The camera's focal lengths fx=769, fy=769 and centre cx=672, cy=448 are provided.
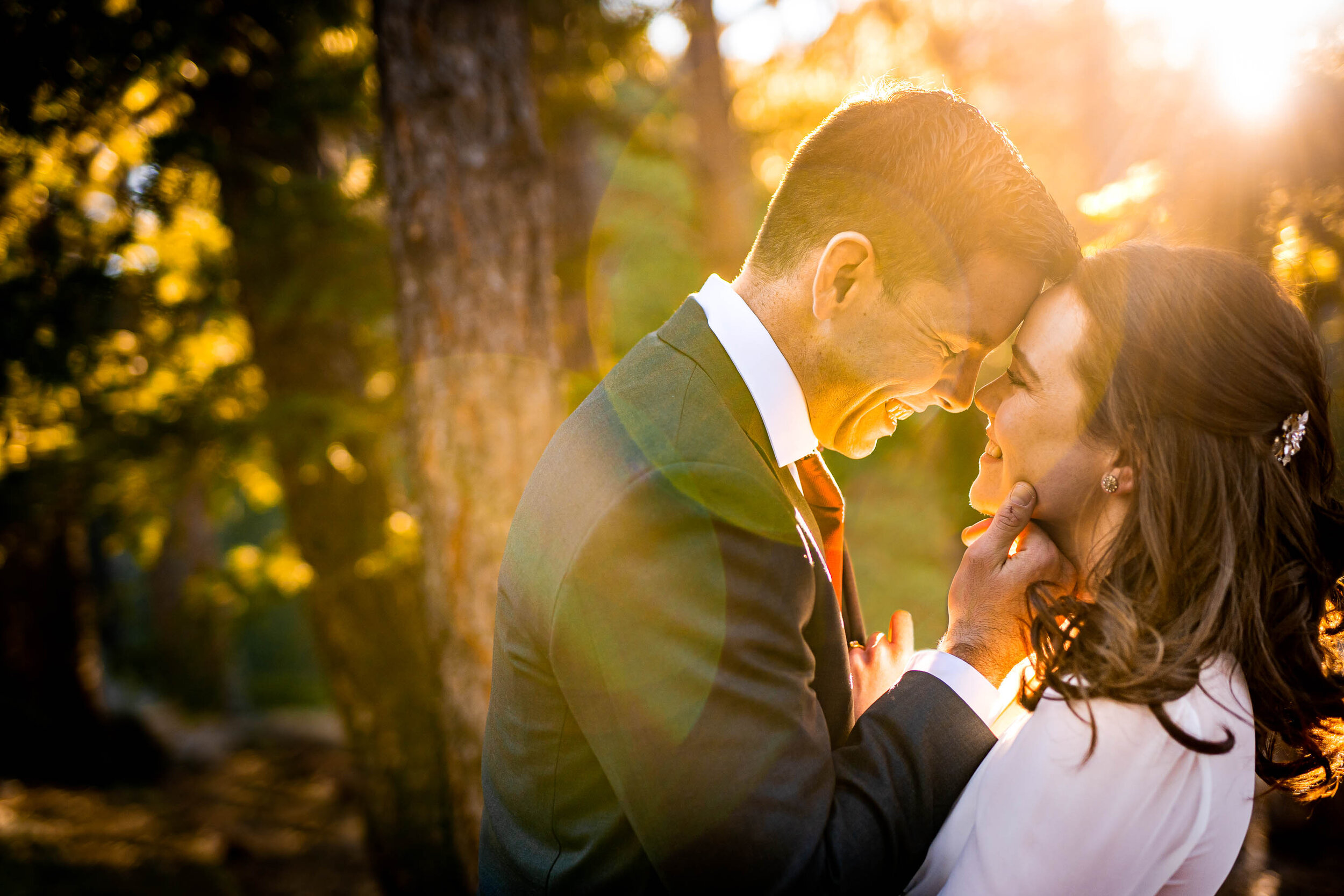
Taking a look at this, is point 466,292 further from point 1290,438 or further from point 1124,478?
point 1290,438

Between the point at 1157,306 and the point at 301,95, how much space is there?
4.41 m

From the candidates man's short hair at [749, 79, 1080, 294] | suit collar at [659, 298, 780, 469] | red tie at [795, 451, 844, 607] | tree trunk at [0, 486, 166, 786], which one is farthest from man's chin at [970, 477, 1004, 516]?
tree trunk at [0, 486, 166, 786]

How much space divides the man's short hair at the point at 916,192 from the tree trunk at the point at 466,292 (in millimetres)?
2082

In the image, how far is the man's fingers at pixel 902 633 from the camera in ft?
7.47

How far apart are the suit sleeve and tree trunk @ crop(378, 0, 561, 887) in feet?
7.34

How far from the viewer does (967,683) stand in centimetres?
179

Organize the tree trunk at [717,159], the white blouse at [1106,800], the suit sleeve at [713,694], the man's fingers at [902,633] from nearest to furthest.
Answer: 1. the suit sleeve at [713,694]
2. the white blouse at [1106,800]
3. the man's fingers at [902,633]
4. the tree trunk at [717,159]

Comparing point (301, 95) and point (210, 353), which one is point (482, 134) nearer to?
point (301, 95)

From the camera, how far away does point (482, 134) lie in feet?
12.0

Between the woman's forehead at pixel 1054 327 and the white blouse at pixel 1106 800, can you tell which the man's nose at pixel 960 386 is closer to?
the woman's forehead at pixel 1054 327

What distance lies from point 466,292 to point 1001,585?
270 cm

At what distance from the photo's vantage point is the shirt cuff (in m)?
1.79

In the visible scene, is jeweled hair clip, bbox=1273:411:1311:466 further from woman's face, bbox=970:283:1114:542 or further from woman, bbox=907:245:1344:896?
woman's face, bbox=970:283:1114:542

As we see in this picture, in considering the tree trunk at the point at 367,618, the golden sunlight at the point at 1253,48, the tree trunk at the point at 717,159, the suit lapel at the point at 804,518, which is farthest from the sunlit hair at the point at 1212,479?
the tree trunk at the point at 717,159
